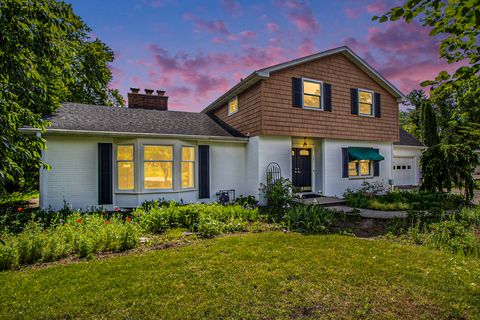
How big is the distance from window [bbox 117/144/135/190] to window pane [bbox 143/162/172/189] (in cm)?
50

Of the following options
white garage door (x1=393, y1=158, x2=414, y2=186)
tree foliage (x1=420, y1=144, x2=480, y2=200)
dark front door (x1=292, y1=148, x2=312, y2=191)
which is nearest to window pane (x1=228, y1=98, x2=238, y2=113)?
dark front door (x1=292, y1=148, x2=312, y2=191)

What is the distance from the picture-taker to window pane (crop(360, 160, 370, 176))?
12977mm

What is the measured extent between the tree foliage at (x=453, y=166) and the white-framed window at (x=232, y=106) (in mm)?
8979

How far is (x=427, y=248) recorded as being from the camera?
16.8 feet

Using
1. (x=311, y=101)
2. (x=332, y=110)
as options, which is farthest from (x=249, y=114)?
(x=332, y=110)

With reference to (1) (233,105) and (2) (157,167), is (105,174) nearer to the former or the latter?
(2) (157,167)

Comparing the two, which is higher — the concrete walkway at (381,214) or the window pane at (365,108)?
the window pane at (365,108)

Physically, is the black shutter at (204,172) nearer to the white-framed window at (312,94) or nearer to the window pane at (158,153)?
the window pane at (158,153)

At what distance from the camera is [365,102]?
1266 centimetres

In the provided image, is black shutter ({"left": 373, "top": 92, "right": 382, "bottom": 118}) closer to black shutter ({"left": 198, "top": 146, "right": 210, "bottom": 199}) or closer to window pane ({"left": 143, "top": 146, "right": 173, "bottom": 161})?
black shutter ({"left": 198, "top": 146, "right": 210, "bottom": 199})

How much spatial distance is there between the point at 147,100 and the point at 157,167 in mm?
6338

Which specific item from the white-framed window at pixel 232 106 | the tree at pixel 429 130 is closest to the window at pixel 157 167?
the white-framed window at pixel 232 106

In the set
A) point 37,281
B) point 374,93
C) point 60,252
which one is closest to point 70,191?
point 60,252

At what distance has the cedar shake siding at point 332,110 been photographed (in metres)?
10.3
